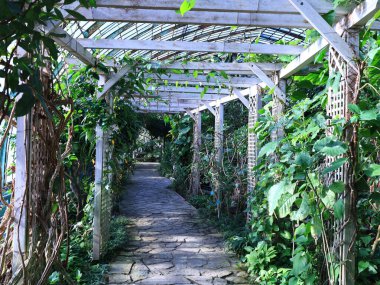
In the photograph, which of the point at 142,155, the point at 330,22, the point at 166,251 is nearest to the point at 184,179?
the point at 166,251

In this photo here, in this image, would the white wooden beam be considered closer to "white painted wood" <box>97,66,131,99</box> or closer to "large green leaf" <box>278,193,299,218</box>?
"white painted wood" <box>97,66,131,99</box>

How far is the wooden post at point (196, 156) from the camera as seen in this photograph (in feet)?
30.4

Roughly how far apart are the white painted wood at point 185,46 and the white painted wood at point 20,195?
175cm

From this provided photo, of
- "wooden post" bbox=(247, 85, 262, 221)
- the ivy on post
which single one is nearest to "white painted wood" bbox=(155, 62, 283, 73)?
"wooden post" bbox=(247, 85, 262, 221)

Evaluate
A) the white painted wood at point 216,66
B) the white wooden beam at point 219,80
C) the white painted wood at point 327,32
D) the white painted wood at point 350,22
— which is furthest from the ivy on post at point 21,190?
the white wooden beam at point 219,80

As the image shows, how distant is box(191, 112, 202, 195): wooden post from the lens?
927cm

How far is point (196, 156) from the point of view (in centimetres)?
944

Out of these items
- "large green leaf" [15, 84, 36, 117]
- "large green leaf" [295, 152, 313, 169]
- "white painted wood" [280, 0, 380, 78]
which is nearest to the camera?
"large green leaf" [15, 84, 36, 117]

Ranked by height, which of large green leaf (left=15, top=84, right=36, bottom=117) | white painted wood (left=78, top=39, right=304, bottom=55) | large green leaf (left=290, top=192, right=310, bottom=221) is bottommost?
large green leaf (left=290, top=192, right=310, bottom=221)

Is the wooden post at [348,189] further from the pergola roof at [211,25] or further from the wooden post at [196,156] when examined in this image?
the wooden post at [196,156]

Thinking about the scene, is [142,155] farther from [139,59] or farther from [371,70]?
[371,70]

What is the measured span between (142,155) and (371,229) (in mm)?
23020

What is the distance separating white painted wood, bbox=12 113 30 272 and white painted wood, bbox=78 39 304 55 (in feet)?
5.74

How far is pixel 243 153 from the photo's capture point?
7105 mm
